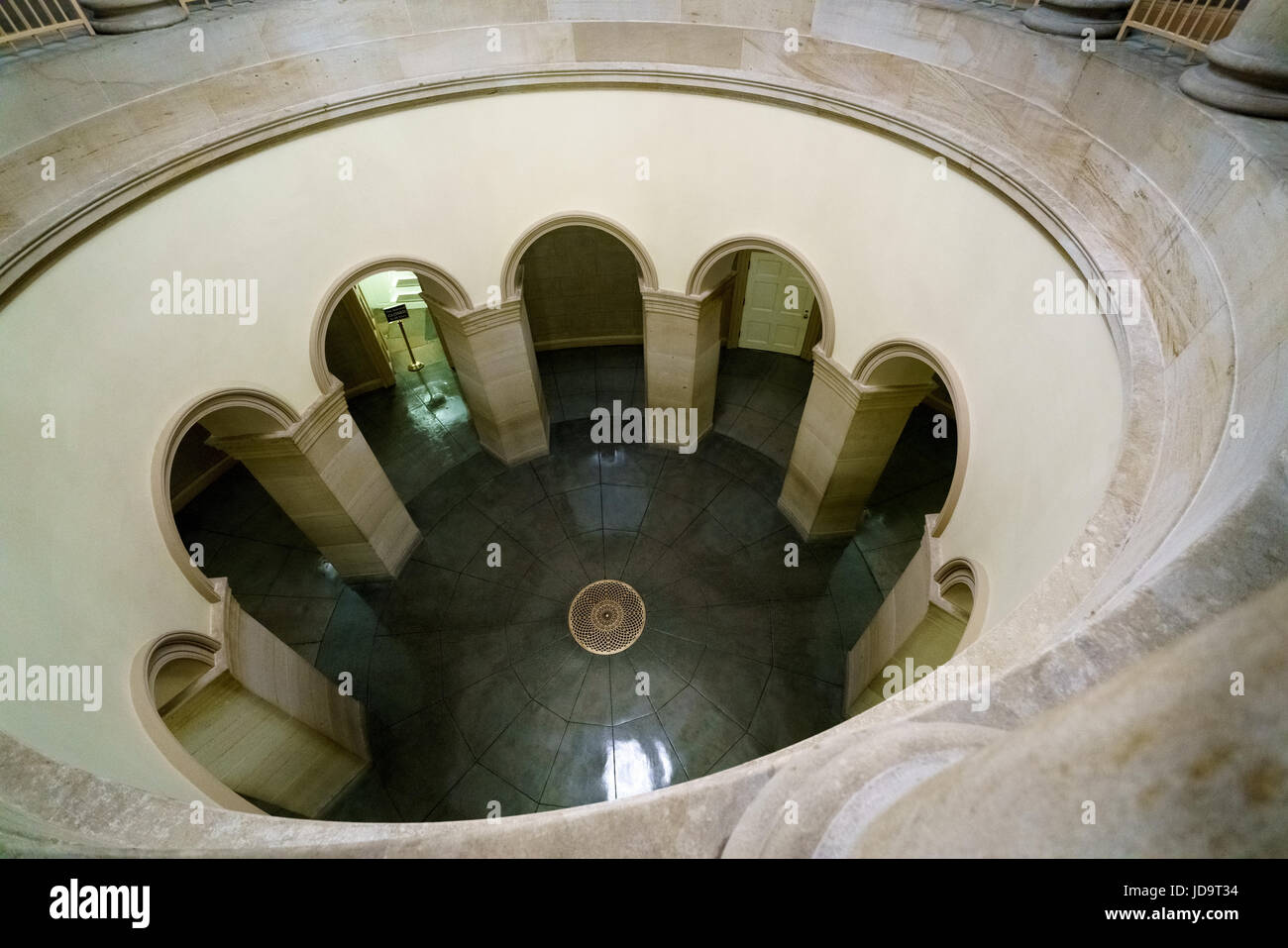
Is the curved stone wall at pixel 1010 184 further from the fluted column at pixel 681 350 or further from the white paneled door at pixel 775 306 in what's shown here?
the white paneled door at pixel 775 306

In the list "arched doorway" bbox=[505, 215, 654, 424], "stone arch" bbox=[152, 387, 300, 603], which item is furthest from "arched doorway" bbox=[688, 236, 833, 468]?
"stone arch" bbox=[152, 387, 300, 603]

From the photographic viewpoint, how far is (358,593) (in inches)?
332

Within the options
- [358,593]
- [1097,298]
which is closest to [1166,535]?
[1097,298]

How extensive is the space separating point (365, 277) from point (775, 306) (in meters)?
7.00

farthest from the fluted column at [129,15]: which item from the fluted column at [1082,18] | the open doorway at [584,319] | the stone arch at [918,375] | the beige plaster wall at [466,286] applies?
the fluted column at [1082,18]

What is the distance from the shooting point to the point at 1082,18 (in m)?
5.46

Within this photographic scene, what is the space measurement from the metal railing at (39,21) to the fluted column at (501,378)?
432 centimetres

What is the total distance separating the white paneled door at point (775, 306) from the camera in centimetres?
1072

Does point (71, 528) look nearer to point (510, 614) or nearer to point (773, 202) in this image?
point (510, 614)

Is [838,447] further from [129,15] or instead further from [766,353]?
[129,15]

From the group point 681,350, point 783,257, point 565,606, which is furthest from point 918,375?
point 565,606

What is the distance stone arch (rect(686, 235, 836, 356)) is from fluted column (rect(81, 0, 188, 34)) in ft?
19.8

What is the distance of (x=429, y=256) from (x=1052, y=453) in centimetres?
700

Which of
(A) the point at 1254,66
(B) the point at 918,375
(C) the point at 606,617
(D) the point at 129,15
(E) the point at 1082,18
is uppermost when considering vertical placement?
(D) the point at 129,15
